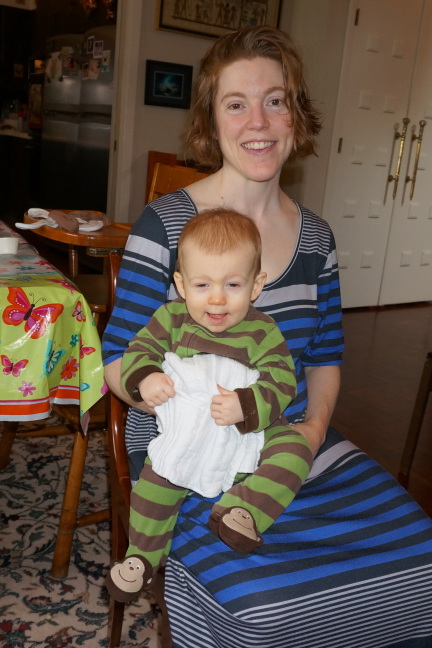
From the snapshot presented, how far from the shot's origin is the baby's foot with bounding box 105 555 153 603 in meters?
1.01

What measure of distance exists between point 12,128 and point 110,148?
2.94 meters

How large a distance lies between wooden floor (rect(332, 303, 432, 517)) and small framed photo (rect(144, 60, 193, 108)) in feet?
6.58

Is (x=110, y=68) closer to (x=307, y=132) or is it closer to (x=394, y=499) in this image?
(x=307, y=132)

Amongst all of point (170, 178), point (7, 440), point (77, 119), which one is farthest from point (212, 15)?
point (7, 440)

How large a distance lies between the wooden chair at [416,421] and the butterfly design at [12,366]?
1618 millimetres

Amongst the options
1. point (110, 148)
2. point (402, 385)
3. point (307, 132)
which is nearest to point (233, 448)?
point (307, 132)

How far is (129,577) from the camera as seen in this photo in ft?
3.33

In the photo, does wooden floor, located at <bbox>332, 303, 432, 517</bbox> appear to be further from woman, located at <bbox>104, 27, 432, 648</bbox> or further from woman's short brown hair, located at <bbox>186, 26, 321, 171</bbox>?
woman's short brown hair, located at <bbox>186, 26, 321, 171</bbox>

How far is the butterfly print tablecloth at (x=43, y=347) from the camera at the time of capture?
131cm

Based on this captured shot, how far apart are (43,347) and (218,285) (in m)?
0.48

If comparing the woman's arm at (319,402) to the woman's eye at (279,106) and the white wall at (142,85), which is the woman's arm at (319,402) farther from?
the white wall at (142,85)

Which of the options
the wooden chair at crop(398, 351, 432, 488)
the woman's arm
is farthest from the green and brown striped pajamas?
the wooden chair at crop(398, 351, 432, 488)

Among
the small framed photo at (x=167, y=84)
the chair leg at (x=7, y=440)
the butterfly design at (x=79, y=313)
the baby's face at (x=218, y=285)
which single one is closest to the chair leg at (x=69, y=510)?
the butterfly design at (x=79, y=313)

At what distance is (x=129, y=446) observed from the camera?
126 centimetres
